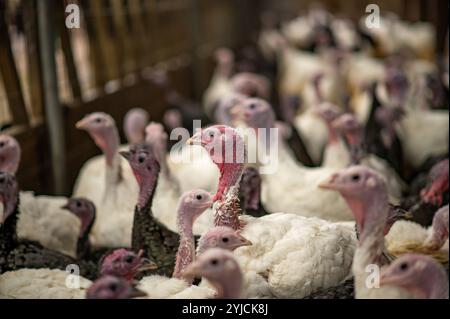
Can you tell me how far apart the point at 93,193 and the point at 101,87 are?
1829mm

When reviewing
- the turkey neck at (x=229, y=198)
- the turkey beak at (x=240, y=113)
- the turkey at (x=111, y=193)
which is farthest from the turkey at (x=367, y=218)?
the turkey beak at (x=240, y=113)

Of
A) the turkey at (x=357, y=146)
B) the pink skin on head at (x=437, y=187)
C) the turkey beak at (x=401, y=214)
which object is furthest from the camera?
the turkey at (x=357, y=146)

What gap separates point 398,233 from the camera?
2.94 meters

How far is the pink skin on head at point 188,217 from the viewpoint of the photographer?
2725mm

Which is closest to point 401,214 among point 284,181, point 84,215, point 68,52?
point 284,181

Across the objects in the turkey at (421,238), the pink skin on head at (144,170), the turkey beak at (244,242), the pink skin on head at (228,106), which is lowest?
the turkey at (421,238)

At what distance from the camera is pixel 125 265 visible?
2.45 meters

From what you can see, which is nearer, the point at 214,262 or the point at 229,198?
the point at 214,262

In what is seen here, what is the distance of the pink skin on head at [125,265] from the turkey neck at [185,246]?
0.76ft

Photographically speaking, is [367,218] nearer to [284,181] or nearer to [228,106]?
[284,181]

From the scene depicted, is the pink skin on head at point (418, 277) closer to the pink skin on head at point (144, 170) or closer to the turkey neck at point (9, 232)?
the pink skin on head at point (144, 170)

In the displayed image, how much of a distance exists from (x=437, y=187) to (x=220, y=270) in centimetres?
168

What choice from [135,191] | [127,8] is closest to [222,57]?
[127,8]

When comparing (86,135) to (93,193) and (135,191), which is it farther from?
(135,191)
